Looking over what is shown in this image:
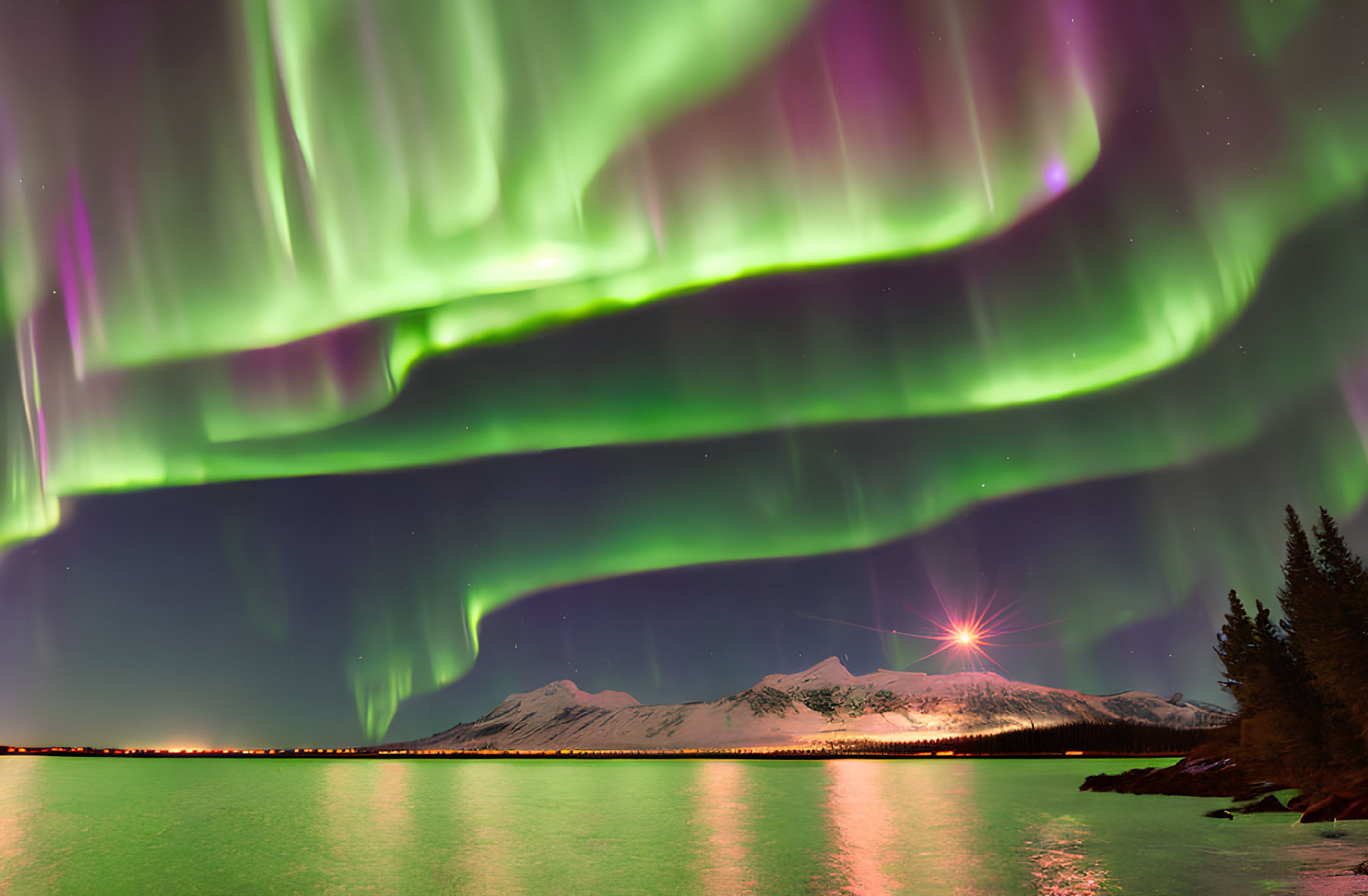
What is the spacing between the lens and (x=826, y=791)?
129 meters

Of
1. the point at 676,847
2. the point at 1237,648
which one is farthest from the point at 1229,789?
the point at 676,847

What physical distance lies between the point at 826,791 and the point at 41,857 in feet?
328

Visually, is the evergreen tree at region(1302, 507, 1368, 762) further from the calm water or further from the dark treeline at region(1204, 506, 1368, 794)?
the calm water

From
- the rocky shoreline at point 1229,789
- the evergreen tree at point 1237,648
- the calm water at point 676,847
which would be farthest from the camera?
the evergreen tree at point 1237,648

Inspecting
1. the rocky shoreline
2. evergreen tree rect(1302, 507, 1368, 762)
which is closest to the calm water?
the rocky shoreline

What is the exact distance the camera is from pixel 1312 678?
65.9 meters

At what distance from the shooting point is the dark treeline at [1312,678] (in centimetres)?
5259

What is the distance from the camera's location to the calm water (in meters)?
35.7

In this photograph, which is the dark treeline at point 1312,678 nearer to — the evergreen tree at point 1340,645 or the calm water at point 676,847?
the evergreen tree at point 1340,645

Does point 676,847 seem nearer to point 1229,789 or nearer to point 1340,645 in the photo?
point 1340,645

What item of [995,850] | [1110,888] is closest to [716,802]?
[995,850]

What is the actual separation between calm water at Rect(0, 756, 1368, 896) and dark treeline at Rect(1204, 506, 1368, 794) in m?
7.84

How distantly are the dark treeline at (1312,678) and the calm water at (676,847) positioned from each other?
25.7ft

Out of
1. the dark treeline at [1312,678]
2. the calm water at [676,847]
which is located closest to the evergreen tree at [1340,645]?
the dark treeline at [1312,678]
